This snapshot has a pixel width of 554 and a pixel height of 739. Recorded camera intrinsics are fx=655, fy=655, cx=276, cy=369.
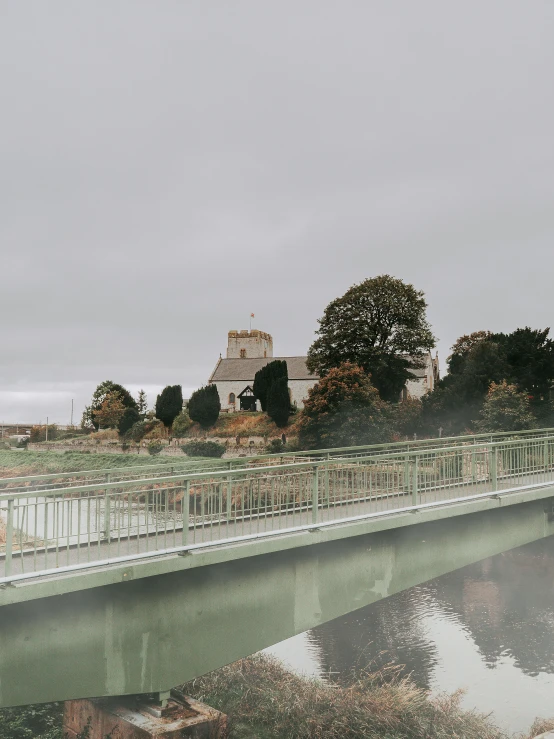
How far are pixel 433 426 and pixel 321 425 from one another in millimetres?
12095

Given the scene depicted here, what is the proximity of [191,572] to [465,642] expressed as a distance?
12.1 meters

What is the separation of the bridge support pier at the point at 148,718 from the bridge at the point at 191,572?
94 cm

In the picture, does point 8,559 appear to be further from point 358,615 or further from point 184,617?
point 358,615

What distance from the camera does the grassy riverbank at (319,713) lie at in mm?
12141

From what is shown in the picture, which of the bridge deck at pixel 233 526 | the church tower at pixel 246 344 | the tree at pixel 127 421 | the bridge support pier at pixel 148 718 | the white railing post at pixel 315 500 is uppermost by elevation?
the church tower at pixel 246 344

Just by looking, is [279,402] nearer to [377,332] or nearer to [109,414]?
[377,332]

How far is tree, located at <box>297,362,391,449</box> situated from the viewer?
120 ft

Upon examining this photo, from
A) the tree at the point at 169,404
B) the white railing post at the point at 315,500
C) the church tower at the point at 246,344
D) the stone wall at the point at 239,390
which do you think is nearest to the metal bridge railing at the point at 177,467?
the white railing post at the point at 315,500

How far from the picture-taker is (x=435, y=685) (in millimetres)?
15086

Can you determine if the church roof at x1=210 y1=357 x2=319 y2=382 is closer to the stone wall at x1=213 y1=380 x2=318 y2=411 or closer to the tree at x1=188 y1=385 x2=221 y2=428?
the stone wall at x1=213 y1=380 x2=318 y2=411

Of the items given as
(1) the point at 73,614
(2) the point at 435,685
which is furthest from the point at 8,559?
(2) the point at 435,685

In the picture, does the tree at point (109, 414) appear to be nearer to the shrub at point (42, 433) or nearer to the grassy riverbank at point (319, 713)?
the shrub at point (42, 433)

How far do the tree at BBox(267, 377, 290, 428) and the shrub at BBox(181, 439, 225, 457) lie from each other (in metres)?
6.89

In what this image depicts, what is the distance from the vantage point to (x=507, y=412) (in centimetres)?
3622
